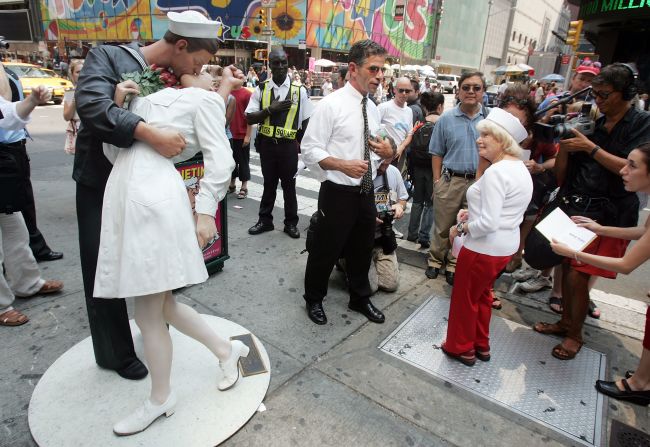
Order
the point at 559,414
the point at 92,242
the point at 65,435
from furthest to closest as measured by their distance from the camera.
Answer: the point at 559,414
the point at 92,242
the point at 65,435

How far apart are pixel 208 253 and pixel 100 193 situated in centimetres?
173

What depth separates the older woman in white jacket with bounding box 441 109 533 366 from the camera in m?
2.57

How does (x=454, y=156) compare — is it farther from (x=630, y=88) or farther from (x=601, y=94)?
(x=630, y=88)

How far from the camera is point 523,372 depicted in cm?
290

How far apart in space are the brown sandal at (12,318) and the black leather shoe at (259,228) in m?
2.54

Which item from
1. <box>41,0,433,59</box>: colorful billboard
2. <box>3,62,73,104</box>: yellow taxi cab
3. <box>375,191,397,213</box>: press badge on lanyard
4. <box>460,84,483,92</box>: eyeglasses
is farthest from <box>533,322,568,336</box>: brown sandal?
<box>41,0,433,59</box>: colorful billboard

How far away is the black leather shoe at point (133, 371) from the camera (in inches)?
99.0

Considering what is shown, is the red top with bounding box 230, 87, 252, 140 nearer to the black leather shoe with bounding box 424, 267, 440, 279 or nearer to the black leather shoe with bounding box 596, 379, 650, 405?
the black leather shoe with bounding box 424, 267, 440, 279

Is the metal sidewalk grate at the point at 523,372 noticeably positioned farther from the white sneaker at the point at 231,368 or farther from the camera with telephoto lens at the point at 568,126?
the camera with telephoto lens at the point at 568,126

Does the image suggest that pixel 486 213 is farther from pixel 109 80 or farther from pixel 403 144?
pixel 403 144

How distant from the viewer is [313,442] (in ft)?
7.15

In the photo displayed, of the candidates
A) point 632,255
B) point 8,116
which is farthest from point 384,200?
point 8,116

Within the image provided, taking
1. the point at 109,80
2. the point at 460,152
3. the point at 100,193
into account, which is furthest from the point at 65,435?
the point at 460,152

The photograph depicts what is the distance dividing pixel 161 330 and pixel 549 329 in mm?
3022
